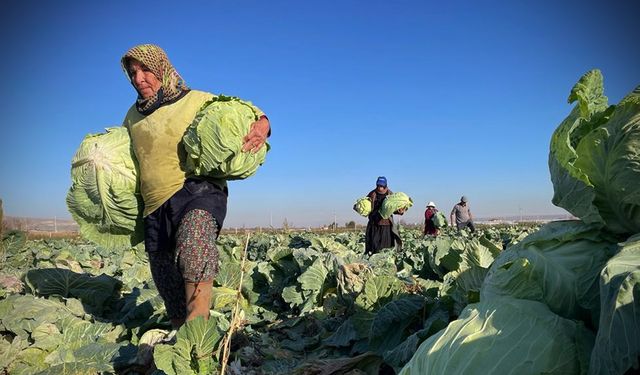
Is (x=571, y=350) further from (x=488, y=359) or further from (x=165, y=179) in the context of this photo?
(x=165, y=179)

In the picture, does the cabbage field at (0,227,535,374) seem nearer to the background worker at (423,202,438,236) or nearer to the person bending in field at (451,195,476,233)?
the background worker at (423,202,438,236)

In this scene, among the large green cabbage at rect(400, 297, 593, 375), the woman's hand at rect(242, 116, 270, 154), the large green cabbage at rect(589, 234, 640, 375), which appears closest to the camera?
the large green cabbage at rect(589, 234, 640, 375)

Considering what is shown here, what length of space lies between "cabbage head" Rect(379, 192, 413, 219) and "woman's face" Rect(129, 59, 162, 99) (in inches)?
271

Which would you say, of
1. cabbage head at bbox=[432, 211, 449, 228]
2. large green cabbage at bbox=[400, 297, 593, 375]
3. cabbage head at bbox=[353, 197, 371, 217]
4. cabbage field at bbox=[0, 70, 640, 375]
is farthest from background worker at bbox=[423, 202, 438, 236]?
large green cabbage at bbox=[400, 297, 593, 375]

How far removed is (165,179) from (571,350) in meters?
2.85

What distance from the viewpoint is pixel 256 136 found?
3.45 meters

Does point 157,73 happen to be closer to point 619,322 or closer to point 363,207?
point 619,322

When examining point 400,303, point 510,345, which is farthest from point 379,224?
point 510,345

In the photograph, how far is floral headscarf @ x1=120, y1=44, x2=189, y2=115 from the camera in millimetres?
3555

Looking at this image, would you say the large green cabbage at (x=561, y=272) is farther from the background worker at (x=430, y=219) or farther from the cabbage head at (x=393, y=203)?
the background worker at (x=430, y=219)

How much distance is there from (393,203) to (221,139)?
7043 millimetres

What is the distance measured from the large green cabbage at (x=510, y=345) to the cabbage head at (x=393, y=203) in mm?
8194

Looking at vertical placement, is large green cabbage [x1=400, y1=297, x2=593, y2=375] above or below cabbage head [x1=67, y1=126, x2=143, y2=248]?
below

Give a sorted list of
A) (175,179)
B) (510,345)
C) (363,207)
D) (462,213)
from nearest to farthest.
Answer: (510,345)
(175,179)
(363,207)
(462,213)
